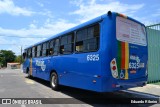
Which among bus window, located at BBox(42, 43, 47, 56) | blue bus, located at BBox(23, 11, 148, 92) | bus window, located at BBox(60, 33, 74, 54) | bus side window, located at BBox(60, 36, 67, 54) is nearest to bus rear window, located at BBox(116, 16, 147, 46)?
blue bus, located at BBox(23, 11, 148, 92)

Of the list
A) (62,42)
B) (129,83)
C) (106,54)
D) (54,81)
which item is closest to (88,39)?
(106,54)

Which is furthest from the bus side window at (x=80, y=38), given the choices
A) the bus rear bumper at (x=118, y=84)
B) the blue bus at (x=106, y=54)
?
the bus rear bumper at (x=118, y=84)

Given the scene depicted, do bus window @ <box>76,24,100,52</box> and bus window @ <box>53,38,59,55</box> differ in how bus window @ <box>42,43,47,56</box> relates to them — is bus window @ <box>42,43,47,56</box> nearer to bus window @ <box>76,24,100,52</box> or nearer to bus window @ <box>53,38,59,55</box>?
bus window @ <box>53,38,59,55</box>

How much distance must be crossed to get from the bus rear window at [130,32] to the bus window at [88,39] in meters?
0.77

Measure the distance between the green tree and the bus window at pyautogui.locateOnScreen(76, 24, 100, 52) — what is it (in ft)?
397

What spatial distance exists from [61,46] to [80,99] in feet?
9.96

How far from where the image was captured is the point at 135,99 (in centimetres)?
987

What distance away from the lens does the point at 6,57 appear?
129625 mm

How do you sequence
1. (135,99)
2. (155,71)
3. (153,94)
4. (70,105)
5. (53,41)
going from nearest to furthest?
(70,105), (135,99), (153,94), (53,41), (155,71)

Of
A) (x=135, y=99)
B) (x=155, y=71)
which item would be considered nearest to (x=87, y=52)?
(x=135, y=99)

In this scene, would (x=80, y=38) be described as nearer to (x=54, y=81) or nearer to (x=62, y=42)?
(x=62, y=42)

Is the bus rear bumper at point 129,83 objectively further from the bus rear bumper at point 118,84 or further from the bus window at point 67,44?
the bus window at point 67,44

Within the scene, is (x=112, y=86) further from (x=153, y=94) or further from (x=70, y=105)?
(x=153, y=94)

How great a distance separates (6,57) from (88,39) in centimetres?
12708
